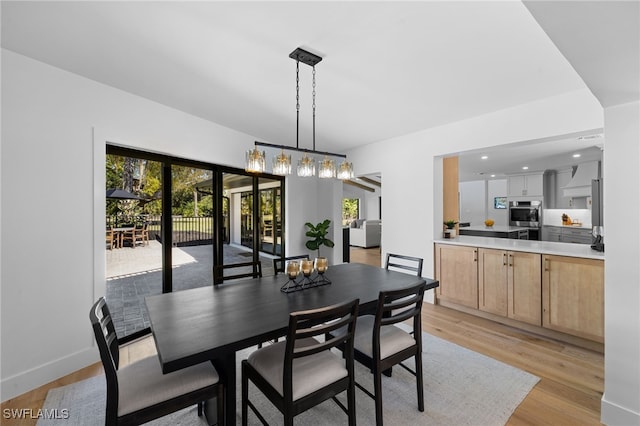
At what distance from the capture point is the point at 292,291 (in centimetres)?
212

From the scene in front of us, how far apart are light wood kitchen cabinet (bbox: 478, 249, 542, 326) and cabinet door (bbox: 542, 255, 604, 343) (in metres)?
0.08

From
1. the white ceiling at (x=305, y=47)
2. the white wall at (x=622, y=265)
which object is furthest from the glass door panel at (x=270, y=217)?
the white wall at (x=622, y=265)

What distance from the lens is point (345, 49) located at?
2.29 meters

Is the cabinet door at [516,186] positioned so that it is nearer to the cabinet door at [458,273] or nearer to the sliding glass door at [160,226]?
the cabinet door at [458,273]

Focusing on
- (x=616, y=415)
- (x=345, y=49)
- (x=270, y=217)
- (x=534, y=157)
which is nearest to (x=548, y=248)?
(x=616, y=415)

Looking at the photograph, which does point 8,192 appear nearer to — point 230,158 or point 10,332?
point 10,332

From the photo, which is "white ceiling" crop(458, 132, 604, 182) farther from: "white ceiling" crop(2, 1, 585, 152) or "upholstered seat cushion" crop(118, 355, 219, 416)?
"upholstered seat cushion" crop(118, 355, 219, 416)

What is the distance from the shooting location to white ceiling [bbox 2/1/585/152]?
1.88m

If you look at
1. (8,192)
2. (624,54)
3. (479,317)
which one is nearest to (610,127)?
(624,54)

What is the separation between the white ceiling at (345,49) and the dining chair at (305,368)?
5.12 ft

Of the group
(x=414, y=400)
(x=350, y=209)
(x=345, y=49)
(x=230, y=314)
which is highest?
(x=345, y=49)

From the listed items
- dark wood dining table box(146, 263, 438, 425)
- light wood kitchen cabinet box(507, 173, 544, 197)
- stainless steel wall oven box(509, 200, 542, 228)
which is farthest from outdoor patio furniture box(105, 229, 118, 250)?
light wood kitchen cabinet box(507, 173, 544, 197)

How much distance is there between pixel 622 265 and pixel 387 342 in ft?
5.14

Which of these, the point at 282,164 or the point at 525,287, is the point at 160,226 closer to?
the point at 282,164
